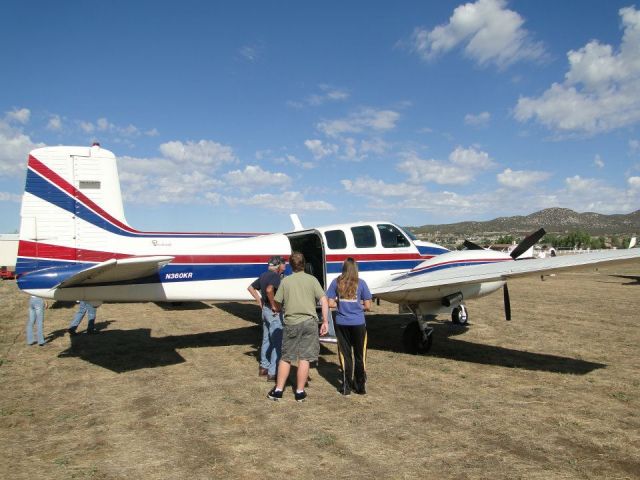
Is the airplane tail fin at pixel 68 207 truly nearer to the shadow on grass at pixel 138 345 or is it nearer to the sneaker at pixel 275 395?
the shadow on grass at pixel 138 345

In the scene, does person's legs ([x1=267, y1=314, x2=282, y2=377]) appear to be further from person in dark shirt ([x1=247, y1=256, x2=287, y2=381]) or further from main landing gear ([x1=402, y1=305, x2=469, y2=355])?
main landing gear ([x1=402, y1=305, x2=469, y2=355])

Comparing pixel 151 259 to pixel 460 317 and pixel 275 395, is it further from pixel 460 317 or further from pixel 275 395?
pixel 460 317

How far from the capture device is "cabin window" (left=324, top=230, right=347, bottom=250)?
31.1 ft

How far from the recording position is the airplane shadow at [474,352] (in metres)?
7.88

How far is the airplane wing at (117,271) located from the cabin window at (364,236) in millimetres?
4300

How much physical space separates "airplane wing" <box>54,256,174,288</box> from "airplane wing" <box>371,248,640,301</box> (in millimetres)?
4425

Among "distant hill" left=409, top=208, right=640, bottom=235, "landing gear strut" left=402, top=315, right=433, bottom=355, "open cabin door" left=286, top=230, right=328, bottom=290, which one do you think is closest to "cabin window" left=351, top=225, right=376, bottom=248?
"open cabin door" left=286, top=230, right=328, bottom=290

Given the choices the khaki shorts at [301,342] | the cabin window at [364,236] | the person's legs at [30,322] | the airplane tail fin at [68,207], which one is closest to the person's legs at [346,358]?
the khaki shorts at [301,342]

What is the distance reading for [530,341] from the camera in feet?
32.9

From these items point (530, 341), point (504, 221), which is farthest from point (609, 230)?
point (530, 341)

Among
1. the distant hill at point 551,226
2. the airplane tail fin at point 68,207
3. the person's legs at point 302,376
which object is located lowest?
the person's legs at point 302,376

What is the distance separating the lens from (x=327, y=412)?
569cm

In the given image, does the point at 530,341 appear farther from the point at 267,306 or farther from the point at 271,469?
the point at 271,469

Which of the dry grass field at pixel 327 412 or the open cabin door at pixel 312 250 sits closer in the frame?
the dry grass field at pixel 327 412
